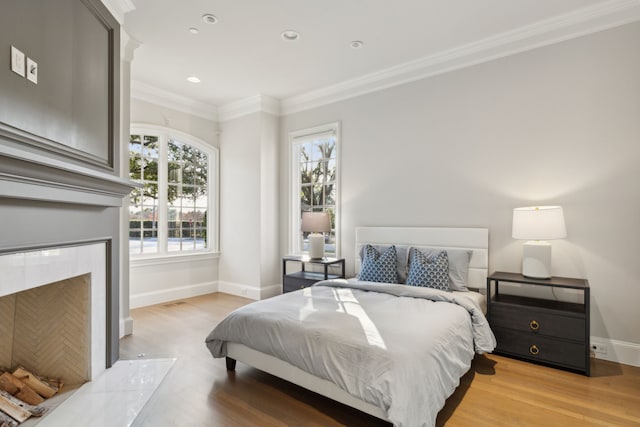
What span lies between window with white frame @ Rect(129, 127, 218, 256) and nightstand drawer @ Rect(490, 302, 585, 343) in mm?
4072

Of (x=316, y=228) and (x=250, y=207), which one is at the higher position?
(x=250, y=207)

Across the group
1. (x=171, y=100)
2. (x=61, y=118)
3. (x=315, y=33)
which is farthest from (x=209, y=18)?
(x=171, y=100)

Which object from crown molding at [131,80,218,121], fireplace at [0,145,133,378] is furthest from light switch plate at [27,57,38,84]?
crown molding at [131,80,218,121]

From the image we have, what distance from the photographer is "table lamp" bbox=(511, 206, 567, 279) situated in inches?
111

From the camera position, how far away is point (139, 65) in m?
3.99

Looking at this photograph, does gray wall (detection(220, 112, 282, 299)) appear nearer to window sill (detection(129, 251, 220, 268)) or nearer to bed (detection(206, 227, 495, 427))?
window sill (detection(129, 251, 220, 268))

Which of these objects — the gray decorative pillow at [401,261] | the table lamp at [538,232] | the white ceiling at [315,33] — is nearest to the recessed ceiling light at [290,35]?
the white ceiling at [315,33]

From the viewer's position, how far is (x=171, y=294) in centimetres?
485

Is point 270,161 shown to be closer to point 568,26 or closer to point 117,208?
point 117,208

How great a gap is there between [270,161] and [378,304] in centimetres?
309

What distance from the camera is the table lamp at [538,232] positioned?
2.82 metres

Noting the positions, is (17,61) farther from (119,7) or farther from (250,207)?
(250,207)

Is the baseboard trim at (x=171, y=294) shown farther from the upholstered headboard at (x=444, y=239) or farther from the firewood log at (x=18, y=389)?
the firewood log at (x=18, y=389)

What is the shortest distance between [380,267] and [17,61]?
120 inches
